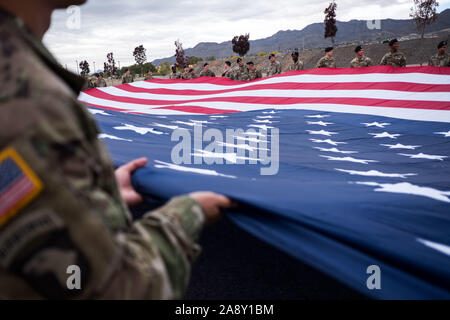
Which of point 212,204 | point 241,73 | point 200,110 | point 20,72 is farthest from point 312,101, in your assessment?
point 241,73

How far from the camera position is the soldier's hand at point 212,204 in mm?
735

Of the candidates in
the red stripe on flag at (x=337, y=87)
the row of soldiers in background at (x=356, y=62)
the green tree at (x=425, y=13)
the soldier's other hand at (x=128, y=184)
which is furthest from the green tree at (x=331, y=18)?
the soldier's other hand at (x=128, y=184)

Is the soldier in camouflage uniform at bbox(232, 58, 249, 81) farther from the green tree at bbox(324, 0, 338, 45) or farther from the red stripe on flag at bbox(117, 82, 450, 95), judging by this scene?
the green tree at bbox(324, 0, 338, 45)

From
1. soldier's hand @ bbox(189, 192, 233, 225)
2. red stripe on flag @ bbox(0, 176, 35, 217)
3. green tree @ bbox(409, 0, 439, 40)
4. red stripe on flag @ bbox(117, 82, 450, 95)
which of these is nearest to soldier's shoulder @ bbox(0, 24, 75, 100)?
red stripe on flag @ bbox(0, 176, 35, 217)

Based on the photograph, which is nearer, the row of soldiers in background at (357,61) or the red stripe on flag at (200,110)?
the red stripe on flag at (200,110)

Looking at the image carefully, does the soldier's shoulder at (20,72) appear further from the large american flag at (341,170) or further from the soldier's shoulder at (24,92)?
the large american flag at (341,170)

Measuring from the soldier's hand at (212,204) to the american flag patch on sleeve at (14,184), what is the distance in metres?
0.36

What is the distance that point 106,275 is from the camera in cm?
46

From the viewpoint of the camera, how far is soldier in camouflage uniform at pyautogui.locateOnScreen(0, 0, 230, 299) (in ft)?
1.37

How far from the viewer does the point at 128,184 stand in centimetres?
100

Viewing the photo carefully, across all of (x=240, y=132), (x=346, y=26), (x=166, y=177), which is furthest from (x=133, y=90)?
(x=346, y=26)

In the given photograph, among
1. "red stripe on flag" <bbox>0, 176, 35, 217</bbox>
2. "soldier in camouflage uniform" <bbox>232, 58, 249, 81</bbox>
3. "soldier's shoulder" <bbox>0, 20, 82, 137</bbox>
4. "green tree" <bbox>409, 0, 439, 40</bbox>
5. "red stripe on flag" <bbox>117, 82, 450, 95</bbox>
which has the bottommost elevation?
"red stripe on flag" <bbox>0, 176, 35, 217</bbox>

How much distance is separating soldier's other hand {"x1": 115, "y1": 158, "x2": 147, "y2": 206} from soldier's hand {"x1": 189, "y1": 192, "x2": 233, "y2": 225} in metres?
0.26
